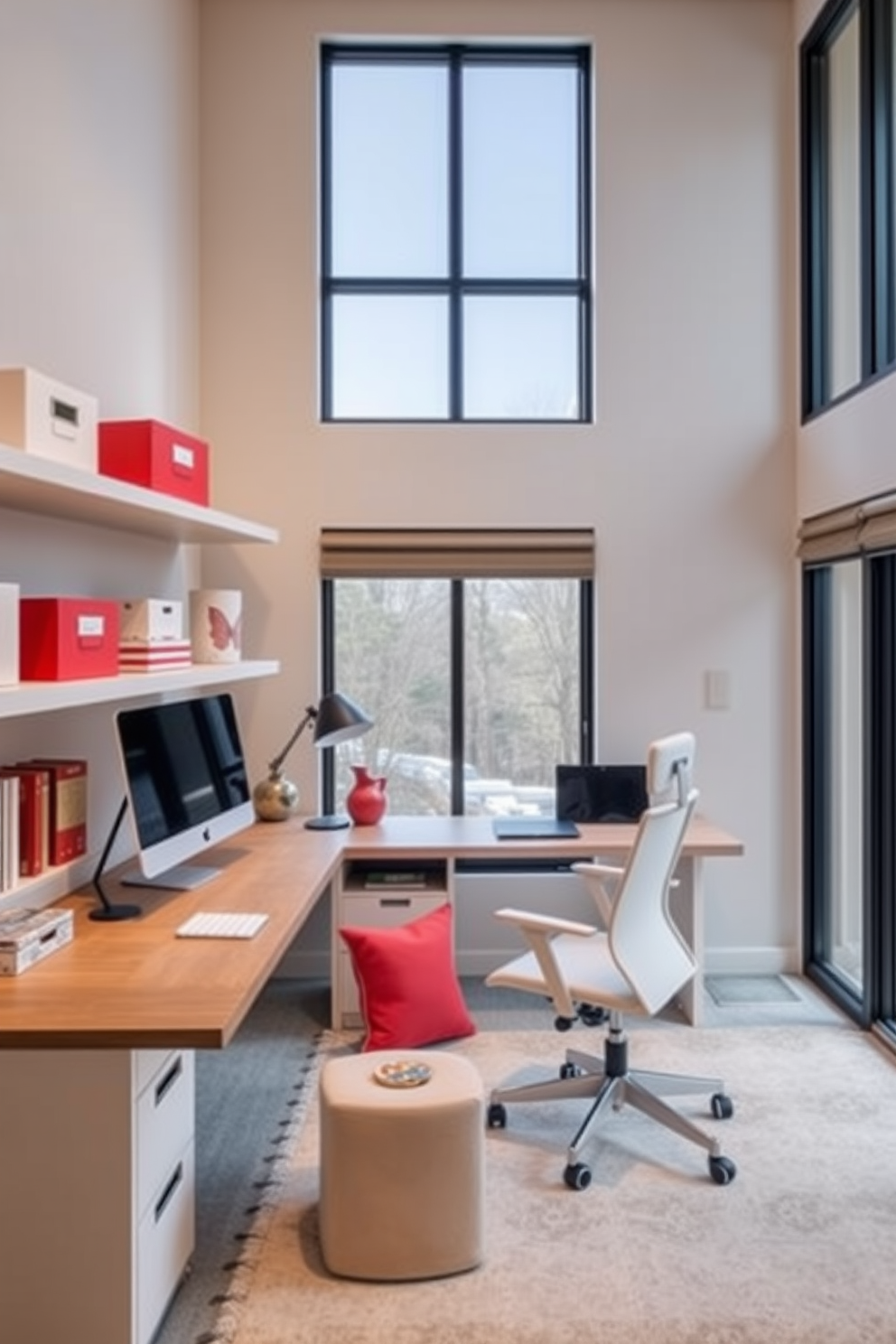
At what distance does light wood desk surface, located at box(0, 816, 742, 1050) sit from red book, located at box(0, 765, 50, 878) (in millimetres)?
164

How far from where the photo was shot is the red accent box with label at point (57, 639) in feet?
6.89

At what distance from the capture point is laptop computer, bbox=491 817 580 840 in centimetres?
356

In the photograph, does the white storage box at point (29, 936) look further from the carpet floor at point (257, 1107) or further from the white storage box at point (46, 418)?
the white storage box at point (46, 418)

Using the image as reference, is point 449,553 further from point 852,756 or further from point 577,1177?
point 577,1177

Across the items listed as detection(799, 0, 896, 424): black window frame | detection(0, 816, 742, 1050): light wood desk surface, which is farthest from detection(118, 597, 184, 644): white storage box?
detection(799, 0, 896, 424): black window frame

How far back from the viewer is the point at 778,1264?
2150 mm

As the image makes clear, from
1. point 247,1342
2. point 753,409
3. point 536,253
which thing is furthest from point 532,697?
point 247,1342

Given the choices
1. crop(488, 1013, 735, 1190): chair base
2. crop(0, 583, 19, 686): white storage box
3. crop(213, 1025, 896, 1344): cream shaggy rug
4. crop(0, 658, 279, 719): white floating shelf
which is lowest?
crop(213, 1025, 896, 1344): cream shaggy rug

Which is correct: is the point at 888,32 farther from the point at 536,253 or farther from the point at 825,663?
the point at 825,663

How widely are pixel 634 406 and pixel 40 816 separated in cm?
280

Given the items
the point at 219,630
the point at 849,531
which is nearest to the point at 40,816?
the point at 219,630

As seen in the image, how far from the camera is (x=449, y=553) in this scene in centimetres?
400

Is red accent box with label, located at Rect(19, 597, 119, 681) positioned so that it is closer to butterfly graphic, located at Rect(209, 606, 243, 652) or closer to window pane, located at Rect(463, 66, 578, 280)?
butterfly graphic, located at Rect(209, 606, 243, 652)

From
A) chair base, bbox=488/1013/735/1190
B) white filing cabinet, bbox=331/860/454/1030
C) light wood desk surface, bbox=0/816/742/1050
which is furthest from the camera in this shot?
white filing cabinet, bbox=331/860/454/1030
